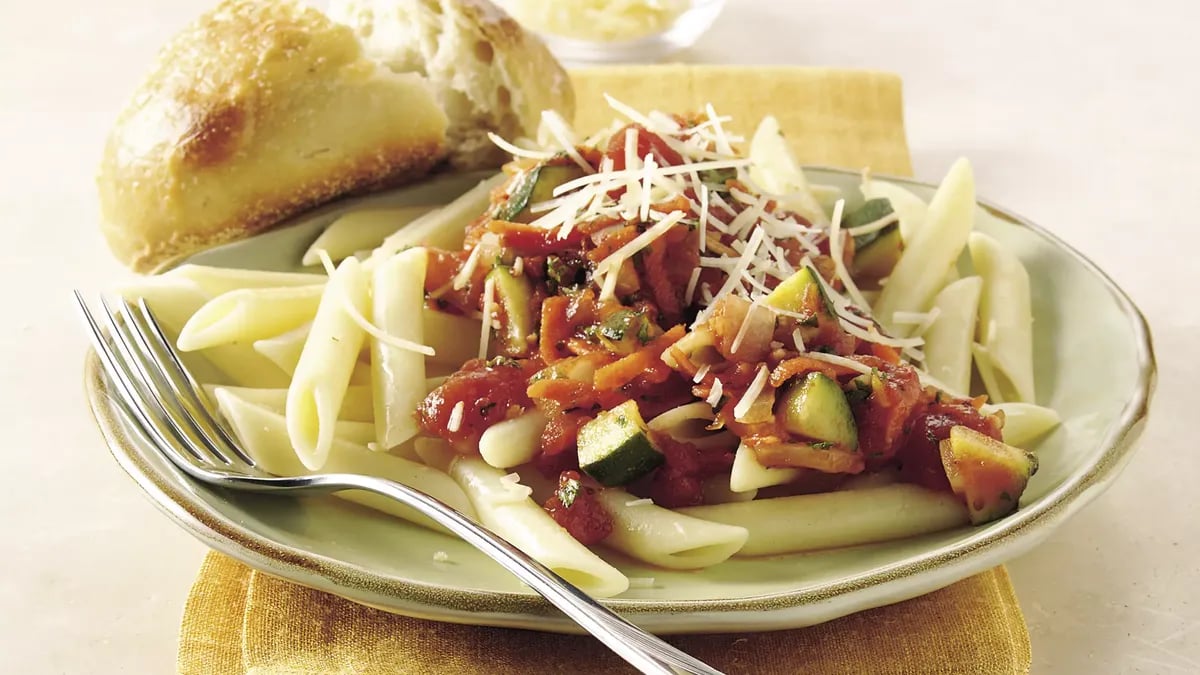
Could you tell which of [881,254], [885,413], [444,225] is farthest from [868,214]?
[444,225]

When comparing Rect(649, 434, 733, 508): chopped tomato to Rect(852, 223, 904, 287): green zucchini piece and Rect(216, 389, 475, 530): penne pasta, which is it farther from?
Rect(852, 223, 904, 287): green zucchini piece

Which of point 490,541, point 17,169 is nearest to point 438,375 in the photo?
point 490,541

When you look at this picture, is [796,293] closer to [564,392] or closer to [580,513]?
[564,392]

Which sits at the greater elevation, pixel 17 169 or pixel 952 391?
pixel 952 391

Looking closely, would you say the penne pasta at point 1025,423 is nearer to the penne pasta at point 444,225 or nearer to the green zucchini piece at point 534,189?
the green zucchini piece at point 534,189

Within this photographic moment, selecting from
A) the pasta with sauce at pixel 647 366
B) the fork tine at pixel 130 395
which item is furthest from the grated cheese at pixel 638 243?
the fork tine at pixel 130 395

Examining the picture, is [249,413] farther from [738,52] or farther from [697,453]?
[738,52]
